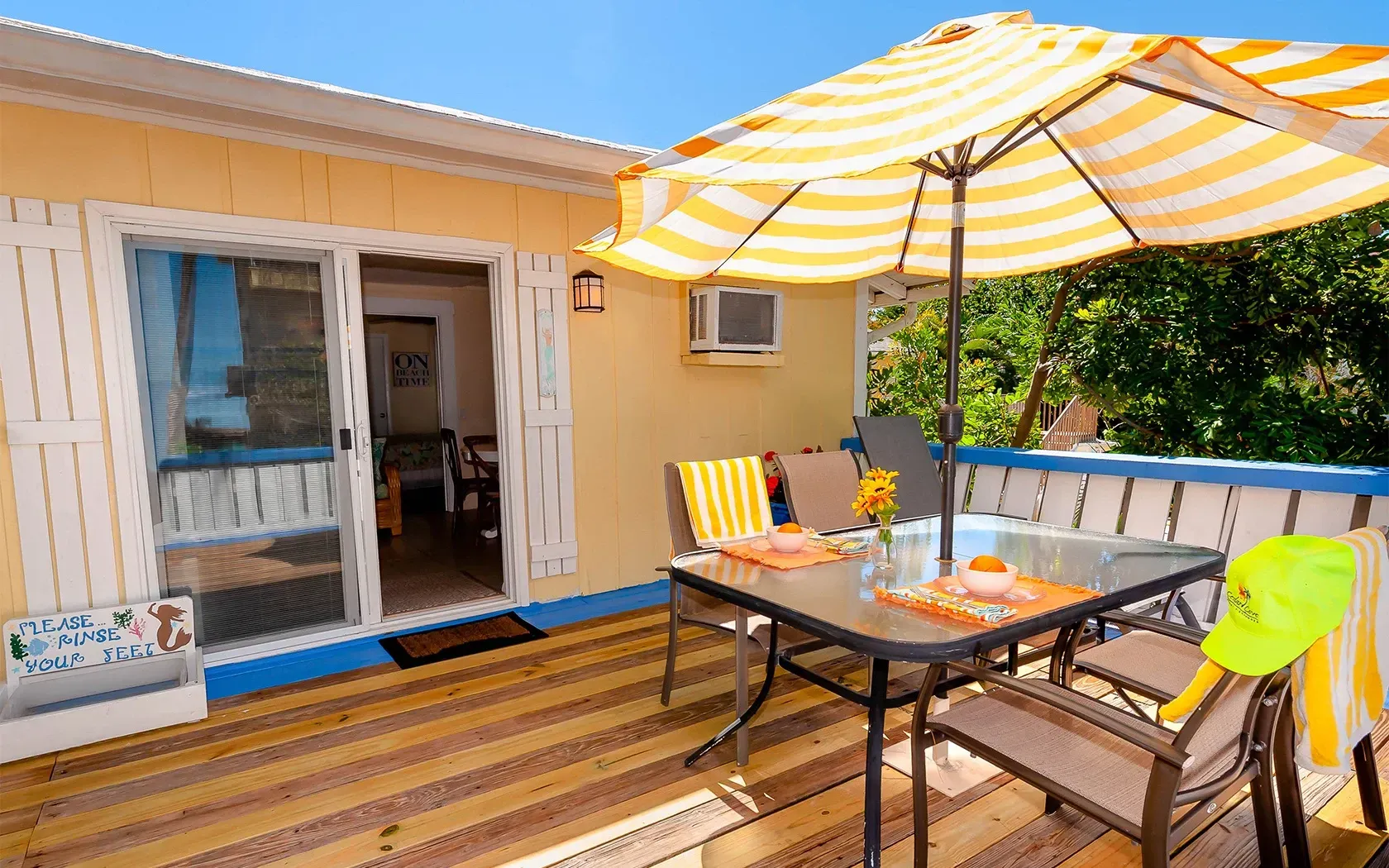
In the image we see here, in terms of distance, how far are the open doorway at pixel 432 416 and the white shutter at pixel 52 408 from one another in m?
2.02

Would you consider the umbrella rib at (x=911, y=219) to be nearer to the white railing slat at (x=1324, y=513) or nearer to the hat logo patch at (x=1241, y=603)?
the hat logo patch at (x=1241, y=603)

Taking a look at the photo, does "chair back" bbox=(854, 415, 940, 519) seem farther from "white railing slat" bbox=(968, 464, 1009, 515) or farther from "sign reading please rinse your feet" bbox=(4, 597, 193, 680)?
"sign reading please rinse your feet" bbox=(4, 597, 193, 680)

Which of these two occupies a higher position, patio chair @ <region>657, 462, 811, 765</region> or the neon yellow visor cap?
the neon yellow visor cap

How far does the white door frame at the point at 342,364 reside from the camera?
288 centimetres

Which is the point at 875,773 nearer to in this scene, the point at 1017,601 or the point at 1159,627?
the point at 1017,601

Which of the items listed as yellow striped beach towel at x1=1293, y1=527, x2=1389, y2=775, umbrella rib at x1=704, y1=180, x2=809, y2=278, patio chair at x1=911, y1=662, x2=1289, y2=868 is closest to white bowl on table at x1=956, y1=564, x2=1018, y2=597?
patio chair at x1=911, y1=662, x2=1289, y2=868

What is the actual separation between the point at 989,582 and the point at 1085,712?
1.37 feet

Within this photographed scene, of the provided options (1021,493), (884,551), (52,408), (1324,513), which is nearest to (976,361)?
(1021,493)

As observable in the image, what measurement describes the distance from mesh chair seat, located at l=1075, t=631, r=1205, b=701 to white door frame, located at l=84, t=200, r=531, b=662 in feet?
9.63

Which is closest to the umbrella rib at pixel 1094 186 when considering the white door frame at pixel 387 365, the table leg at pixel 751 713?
the table leg at pixel 751 713

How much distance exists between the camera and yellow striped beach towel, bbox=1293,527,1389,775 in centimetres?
141

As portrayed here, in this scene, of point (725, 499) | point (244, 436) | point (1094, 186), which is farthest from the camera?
point (244, 436)

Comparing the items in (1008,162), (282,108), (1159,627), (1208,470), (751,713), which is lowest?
(751,713)

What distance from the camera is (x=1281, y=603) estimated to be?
1.21 m
